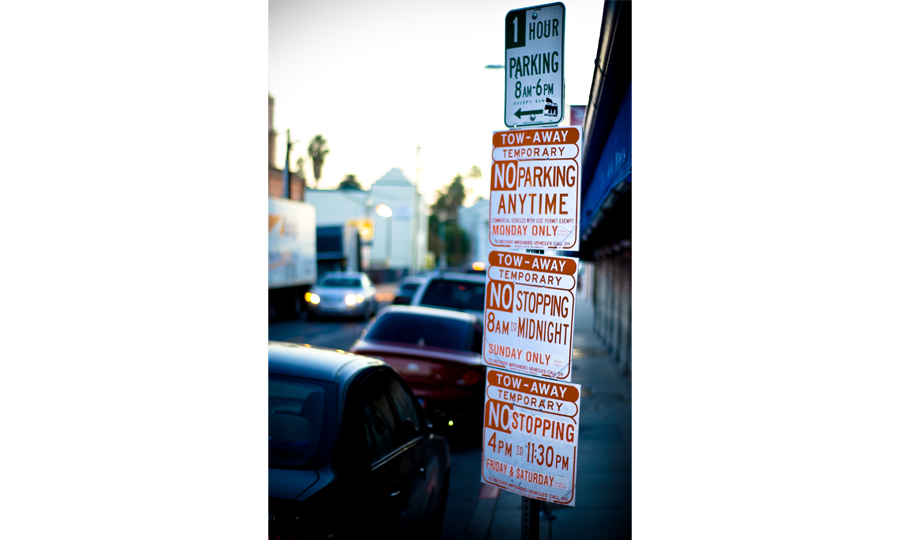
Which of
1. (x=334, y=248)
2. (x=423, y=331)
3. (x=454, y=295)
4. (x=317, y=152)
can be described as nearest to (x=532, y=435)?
(x=423, y=331)

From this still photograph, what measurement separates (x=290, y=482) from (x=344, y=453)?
327 millimetres

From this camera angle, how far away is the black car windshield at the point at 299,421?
130 inches

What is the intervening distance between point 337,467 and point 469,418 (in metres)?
4.49

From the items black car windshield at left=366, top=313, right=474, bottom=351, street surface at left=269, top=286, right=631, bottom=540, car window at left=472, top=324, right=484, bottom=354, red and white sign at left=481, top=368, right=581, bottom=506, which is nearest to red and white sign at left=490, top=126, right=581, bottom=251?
red and white sign at left=481, top=368, right=581, bottom=506

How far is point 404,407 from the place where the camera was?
176 inches

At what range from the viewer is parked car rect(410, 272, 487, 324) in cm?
1081

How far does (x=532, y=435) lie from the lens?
129 inches

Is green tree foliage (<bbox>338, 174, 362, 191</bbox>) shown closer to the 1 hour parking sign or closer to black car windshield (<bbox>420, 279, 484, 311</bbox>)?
black car windshield (<bbox>420, 279, 484, 311</bbox>)

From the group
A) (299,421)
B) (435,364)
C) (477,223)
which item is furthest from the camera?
(477,223)

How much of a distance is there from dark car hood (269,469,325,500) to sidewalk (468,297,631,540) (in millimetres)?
1437

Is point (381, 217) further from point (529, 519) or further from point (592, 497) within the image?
point (529, 519)
